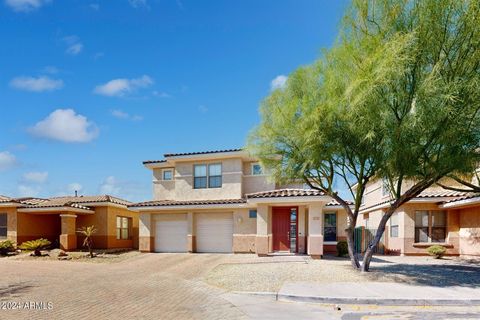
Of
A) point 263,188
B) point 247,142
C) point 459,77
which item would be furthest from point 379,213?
point 459,77

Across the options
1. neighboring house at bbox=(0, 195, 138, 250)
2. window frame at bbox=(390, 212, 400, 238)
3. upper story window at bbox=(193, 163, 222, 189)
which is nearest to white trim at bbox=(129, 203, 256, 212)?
upper story window at bbox=(193, 163, 222, 189)

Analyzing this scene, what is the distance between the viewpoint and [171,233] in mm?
24266

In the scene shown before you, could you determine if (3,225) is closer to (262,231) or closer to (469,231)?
(262,231)

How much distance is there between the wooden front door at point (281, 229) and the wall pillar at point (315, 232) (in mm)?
2545

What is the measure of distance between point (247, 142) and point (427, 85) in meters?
7.41

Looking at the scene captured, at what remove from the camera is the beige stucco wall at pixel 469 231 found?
20250 mm

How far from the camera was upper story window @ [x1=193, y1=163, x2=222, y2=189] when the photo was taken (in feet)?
79.2

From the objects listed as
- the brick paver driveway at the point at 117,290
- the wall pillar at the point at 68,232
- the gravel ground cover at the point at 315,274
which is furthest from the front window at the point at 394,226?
the wall pillar at the point at 68,232

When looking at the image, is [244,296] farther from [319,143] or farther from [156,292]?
[319,143]

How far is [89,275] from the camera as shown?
50.0 ft

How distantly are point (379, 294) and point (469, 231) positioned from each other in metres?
13.8

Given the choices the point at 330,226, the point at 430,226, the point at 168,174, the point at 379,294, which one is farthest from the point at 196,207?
the point at 430,226

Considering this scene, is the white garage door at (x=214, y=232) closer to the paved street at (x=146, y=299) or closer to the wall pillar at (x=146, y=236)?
the wall pillar at (x=146, y=236)

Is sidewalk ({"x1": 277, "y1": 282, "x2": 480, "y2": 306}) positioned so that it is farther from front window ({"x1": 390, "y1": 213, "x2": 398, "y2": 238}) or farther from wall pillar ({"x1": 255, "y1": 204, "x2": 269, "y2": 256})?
front window ({"x1": 390, "y1": 213, "x2": 398, "y2": 238})
